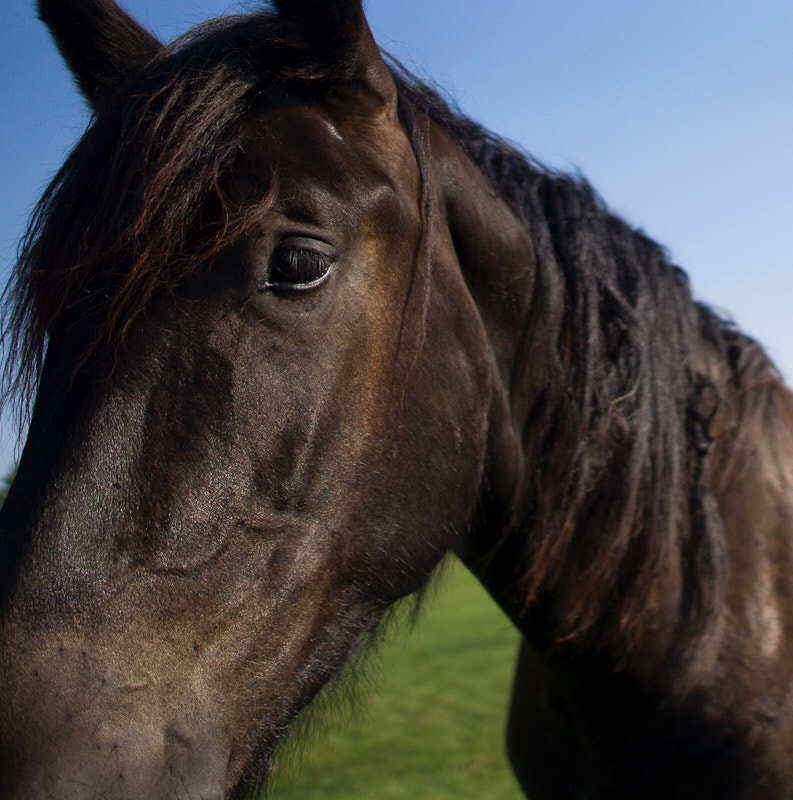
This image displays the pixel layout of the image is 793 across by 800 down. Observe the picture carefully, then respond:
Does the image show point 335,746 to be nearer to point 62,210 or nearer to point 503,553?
point 503,553

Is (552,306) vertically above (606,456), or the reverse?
(552,306)

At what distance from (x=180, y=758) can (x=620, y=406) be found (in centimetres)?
147

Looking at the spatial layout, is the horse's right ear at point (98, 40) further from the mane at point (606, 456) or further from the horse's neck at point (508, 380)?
the horse's neck at point (508, 380)

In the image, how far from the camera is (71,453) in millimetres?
1587

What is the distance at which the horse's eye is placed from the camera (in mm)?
1752

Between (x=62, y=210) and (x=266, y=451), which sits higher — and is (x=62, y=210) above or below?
above

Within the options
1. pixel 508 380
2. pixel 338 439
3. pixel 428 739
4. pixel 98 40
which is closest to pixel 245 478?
pixel 338 439

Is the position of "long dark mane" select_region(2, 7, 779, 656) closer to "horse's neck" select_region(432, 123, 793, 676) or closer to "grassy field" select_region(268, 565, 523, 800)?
"horse's neck" select_region(432, 123, 793, 676)

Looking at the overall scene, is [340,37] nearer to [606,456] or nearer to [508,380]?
[508,380]

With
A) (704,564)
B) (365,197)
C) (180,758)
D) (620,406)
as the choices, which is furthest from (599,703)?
(365,197)

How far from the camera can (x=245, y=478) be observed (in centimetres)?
167

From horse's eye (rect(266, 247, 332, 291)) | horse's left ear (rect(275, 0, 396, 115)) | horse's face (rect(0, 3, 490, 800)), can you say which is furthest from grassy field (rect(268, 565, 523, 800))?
horse's left ear (rect(275, 0, 396, 115))

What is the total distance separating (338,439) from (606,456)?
90 centimetres

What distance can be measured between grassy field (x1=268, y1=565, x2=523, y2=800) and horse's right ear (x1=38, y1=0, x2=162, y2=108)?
2.80 metres
